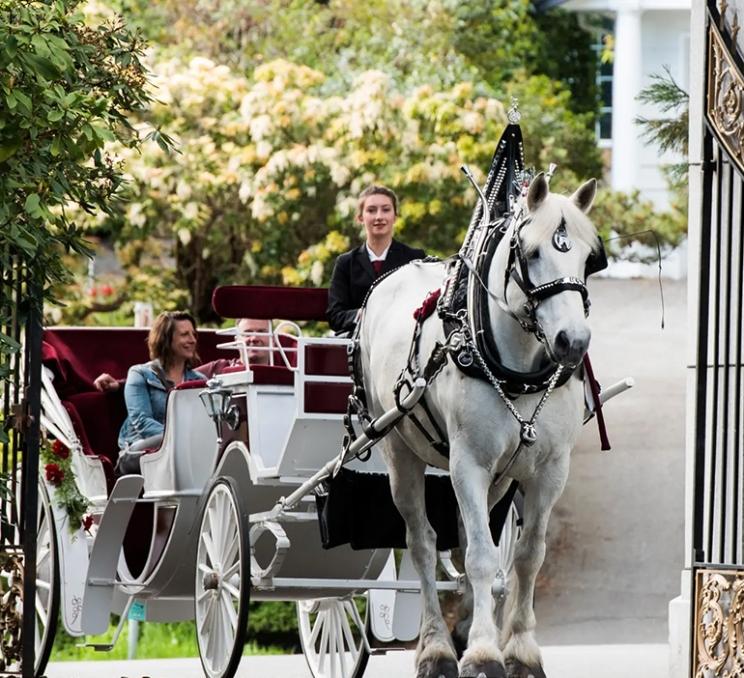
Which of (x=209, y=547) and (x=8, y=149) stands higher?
(x=8, y=149)

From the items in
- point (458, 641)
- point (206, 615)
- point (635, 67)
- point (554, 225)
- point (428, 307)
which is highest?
point (635, 67)

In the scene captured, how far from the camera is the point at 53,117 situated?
23.6 feet

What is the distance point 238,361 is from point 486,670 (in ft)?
11.4

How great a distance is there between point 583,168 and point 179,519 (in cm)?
1494

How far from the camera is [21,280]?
7.90 meters

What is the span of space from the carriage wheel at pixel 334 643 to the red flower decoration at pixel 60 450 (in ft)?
5.27

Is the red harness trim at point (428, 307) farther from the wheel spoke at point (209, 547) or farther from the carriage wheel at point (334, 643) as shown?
the carriage wheel at point (334, 643)

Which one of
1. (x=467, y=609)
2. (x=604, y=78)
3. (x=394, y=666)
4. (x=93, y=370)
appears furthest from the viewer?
(x=604, y=78)

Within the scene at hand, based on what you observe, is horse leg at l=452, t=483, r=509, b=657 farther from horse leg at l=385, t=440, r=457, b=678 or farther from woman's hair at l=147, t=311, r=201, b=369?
woman's hair at l=147, t=311, r=201, b=369

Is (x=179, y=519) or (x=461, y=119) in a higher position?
(x=461, y=119)

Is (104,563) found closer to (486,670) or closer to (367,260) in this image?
(367,260)

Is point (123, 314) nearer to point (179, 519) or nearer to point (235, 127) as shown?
point (235, 127)

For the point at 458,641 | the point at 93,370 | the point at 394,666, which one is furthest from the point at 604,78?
the point at 458,641

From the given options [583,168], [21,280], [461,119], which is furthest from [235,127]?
[21,280]
